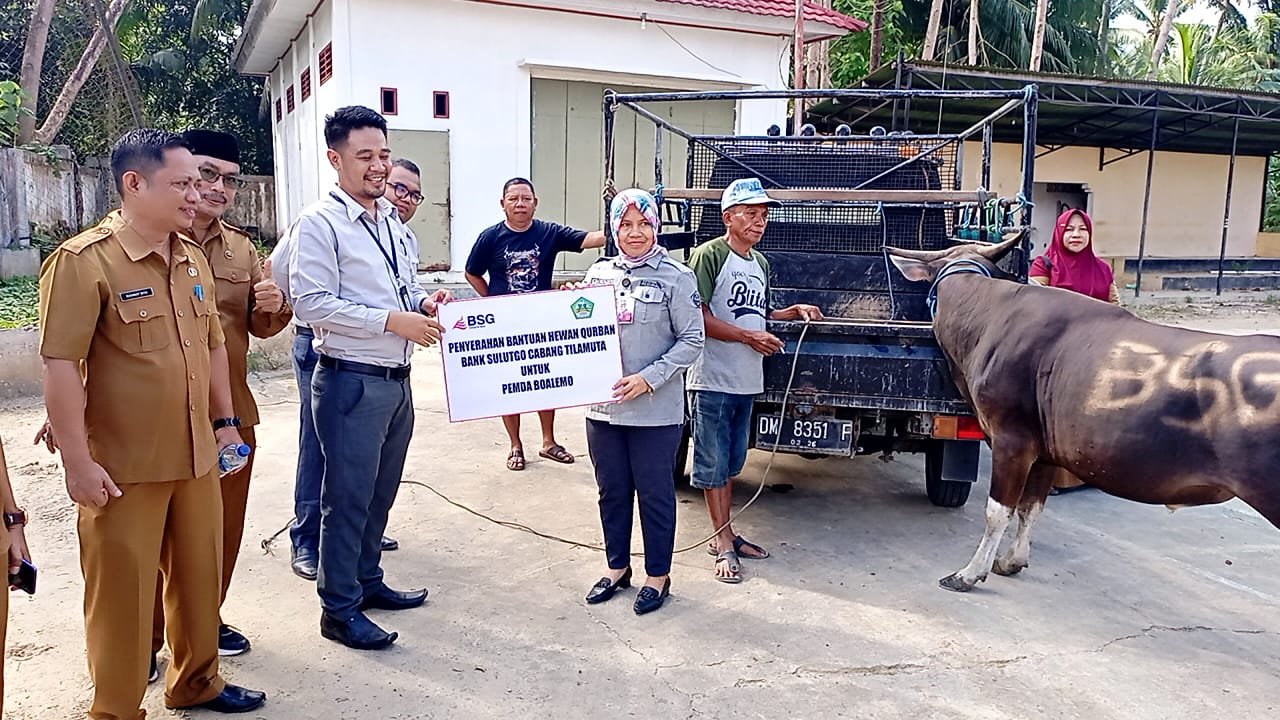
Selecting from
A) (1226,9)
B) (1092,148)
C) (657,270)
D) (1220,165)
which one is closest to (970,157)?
(1092,148)

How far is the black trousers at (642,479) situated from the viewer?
3.70 m

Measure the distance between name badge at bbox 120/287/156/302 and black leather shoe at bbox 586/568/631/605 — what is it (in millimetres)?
2062

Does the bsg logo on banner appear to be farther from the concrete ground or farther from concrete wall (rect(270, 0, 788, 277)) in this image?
concrete wall (rect(270, 0, 788, 277))

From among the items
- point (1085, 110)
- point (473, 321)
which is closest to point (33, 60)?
point (473, 321)

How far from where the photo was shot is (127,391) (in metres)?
2.57

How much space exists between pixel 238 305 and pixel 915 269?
3.07 metres

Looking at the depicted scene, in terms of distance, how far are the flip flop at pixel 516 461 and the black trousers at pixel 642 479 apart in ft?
6.33

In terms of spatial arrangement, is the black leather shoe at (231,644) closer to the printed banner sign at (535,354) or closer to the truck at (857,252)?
Answer: the printed banner sign at (535,354)

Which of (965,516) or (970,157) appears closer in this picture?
(965,516)

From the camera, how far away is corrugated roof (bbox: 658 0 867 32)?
11.1 metres

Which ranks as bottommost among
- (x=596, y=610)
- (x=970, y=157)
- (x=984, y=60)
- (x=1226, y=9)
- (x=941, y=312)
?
(x=596, y=610)

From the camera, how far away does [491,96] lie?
10.6m

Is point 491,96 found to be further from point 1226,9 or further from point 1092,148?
point 1226,9

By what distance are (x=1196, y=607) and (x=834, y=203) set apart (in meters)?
2.87
